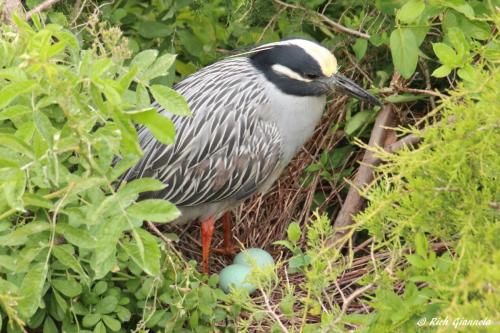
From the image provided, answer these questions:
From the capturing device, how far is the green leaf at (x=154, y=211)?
2.74 metres

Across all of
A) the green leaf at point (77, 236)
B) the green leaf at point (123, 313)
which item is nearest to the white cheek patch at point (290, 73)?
the green leaf at point (123, 313)

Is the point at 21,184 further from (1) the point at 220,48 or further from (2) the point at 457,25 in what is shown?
(1) the point at 220,48

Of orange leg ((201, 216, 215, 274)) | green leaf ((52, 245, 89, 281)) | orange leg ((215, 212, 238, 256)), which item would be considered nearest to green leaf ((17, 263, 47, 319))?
green leaf ((52, 245, 89, 281))

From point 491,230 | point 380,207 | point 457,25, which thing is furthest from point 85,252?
point 457,25

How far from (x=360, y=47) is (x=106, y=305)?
1.70m

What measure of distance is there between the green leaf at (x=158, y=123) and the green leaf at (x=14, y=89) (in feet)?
0.97

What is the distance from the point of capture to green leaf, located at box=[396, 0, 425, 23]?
362cm

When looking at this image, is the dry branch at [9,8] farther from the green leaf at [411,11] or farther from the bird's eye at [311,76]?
the green leaf at [411,11]

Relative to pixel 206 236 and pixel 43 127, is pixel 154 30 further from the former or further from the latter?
pixel 43 127

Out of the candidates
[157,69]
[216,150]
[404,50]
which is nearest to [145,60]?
[157,69]

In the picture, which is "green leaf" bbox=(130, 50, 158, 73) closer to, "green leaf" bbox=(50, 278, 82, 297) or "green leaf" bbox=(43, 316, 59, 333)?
"green leaf" bbox=(50, 278, 82, 297)

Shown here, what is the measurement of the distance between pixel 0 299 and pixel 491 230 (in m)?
1.34

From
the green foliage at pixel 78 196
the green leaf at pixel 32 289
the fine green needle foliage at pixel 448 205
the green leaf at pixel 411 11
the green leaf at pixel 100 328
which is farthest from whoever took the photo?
the green leaf at pixel 411 11

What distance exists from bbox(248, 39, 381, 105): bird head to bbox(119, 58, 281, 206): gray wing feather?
0.38 feet
